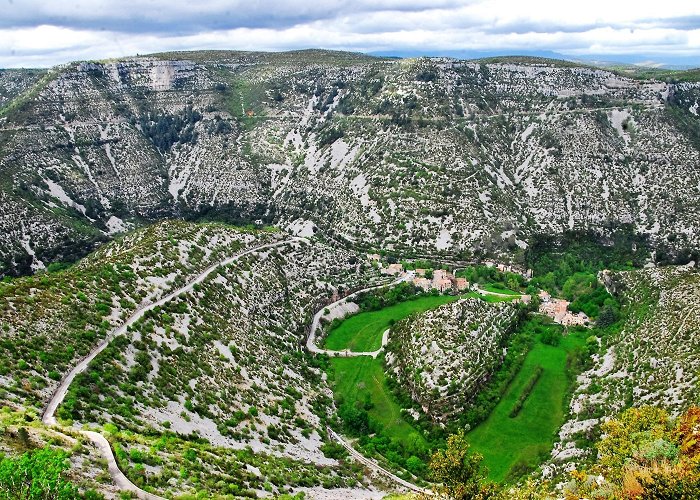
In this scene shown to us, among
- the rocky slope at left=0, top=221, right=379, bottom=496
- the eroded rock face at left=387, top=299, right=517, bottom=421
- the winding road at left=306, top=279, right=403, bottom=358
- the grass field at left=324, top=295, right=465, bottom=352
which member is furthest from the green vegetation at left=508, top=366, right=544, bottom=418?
the rocky slope at left=0, top=221, right=379, bottom=496

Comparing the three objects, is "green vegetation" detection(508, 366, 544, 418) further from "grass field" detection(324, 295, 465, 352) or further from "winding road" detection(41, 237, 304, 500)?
"winding road" detection(41, 237, 304, 500)

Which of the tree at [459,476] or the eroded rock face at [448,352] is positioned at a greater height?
the tree at [459,476]

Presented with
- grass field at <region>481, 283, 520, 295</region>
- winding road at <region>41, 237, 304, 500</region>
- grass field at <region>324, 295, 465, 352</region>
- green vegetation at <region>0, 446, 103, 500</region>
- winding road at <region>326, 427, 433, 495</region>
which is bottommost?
winding road at <region>326, 427, 433, 495</region>

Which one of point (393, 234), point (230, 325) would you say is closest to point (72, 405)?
point (230, 325)

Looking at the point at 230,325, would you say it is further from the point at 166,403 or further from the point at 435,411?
the point at 435,411

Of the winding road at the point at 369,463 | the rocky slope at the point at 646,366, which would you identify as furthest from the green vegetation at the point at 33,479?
the rocky slope at the point at 646,366

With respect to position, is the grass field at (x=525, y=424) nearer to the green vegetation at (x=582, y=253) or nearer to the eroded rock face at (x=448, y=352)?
the eroded rock face at (x=448, y=352)
